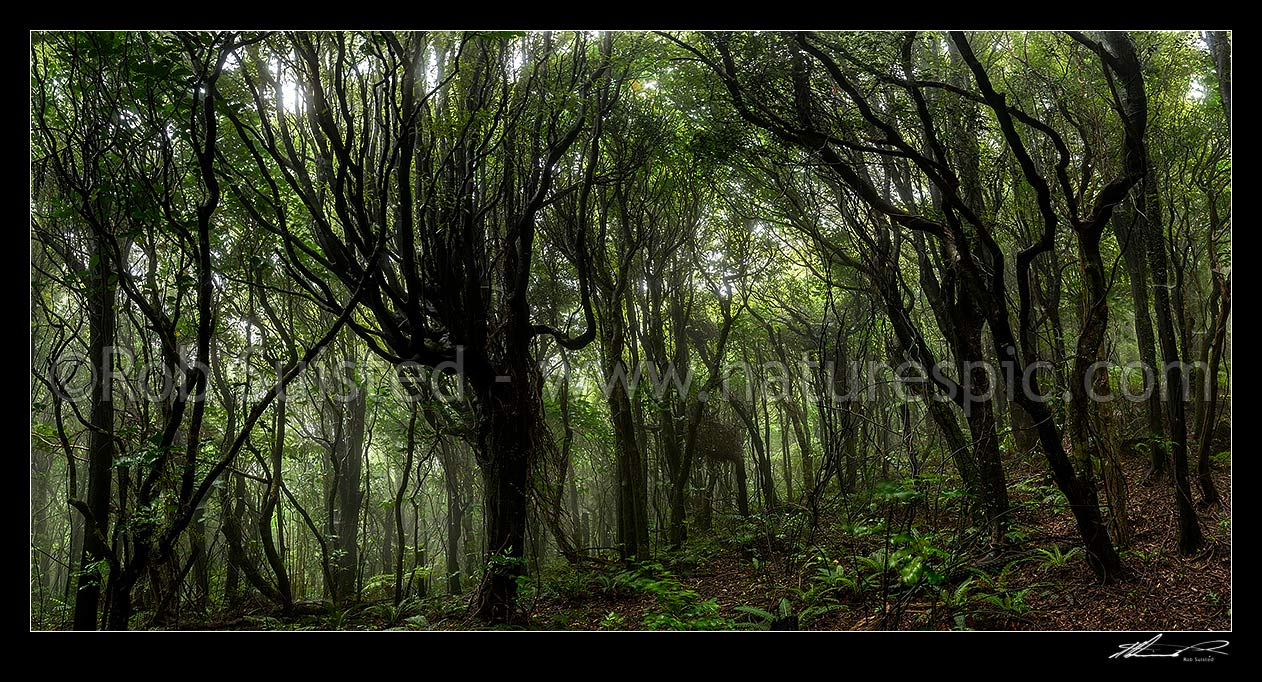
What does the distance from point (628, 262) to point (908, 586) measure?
532 cm

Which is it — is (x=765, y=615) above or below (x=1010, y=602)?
below

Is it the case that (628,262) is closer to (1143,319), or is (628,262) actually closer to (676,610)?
(676,610)

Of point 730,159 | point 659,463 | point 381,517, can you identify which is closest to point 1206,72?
point 730,159

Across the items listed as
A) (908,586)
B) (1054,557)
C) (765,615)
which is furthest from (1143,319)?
(765,615)

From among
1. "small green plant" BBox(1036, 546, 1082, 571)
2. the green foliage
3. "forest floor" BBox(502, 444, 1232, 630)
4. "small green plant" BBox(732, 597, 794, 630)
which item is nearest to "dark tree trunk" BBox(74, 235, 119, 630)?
"forest floor" BBox(502, 444, 1232, 630)

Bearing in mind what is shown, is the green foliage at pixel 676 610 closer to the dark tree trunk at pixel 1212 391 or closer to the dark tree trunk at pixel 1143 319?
the dark tree trunk at pixel 1212 391

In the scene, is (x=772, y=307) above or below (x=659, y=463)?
above

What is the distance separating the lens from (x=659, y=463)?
13.2m

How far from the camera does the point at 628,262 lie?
8.88 metres

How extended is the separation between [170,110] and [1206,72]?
34.7 feet

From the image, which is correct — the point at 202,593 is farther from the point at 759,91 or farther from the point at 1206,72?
the point at 1206,72

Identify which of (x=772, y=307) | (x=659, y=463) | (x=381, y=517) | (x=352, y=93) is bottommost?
(x=381, y=517)
